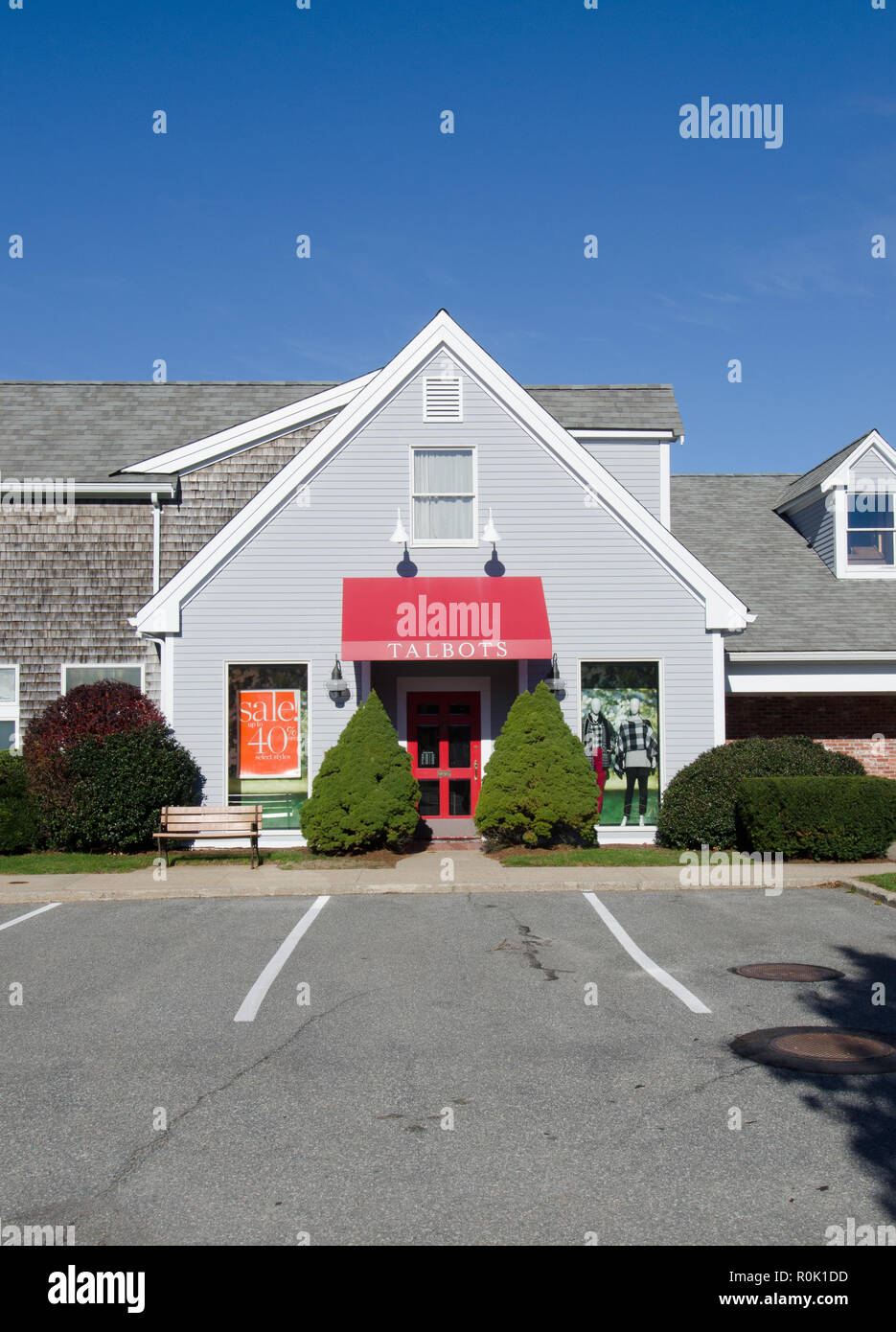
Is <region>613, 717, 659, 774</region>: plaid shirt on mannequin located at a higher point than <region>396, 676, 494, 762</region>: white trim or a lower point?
lower

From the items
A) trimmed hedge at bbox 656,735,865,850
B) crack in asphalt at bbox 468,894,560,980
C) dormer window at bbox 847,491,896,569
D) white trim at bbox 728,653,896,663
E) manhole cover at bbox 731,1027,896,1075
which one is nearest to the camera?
manhole cover at bbox 731,1027,896,1075

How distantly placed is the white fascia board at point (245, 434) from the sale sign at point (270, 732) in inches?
201

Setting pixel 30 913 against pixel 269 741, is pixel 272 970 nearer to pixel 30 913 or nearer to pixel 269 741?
pixel 30 913

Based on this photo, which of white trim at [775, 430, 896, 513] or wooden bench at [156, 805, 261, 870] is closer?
wooden bench at [156, 805, 261, 870]

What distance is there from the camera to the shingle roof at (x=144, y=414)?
20.9 meters

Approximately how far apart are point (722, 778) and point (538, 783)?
2.69 meters

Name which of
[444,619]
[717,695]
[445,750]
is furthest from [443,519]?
[717,695]

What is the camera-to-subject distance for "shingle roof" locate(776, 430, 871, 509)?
22.6 metres

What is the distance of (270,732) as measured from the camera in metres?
17.6

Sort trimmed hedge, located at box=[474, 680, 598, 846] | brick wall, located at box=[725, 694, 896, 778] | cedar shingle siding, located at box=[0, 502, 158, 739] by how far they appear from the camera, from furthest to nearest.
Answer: brick wall, located at box=[725, 694, 896, 778], cedar shingle siding, located at box=[0, 502, 158, 739], trimmed hedge, located at box=[474, 680, 598, 846]

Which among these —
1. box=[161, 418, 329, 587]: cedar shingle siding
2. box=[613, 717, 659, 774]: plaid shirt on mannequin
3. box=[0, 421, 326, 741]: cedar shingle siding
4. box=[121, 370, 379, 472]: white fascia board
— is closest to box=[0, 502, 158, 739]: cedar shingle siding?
box=[0, 421, 326, 741]: cedar shingle siding

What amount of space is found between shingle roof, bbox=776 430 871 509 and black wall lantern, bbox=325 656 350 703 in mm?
10766

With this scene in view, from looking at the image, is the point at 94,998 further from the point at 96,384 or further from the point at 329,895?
the point at 96,384

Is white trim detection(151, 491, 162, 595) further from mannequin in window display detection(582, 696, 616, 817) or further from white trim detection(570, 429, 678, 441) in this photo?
mannequin in window display detection(582, 696, 616, 817)
